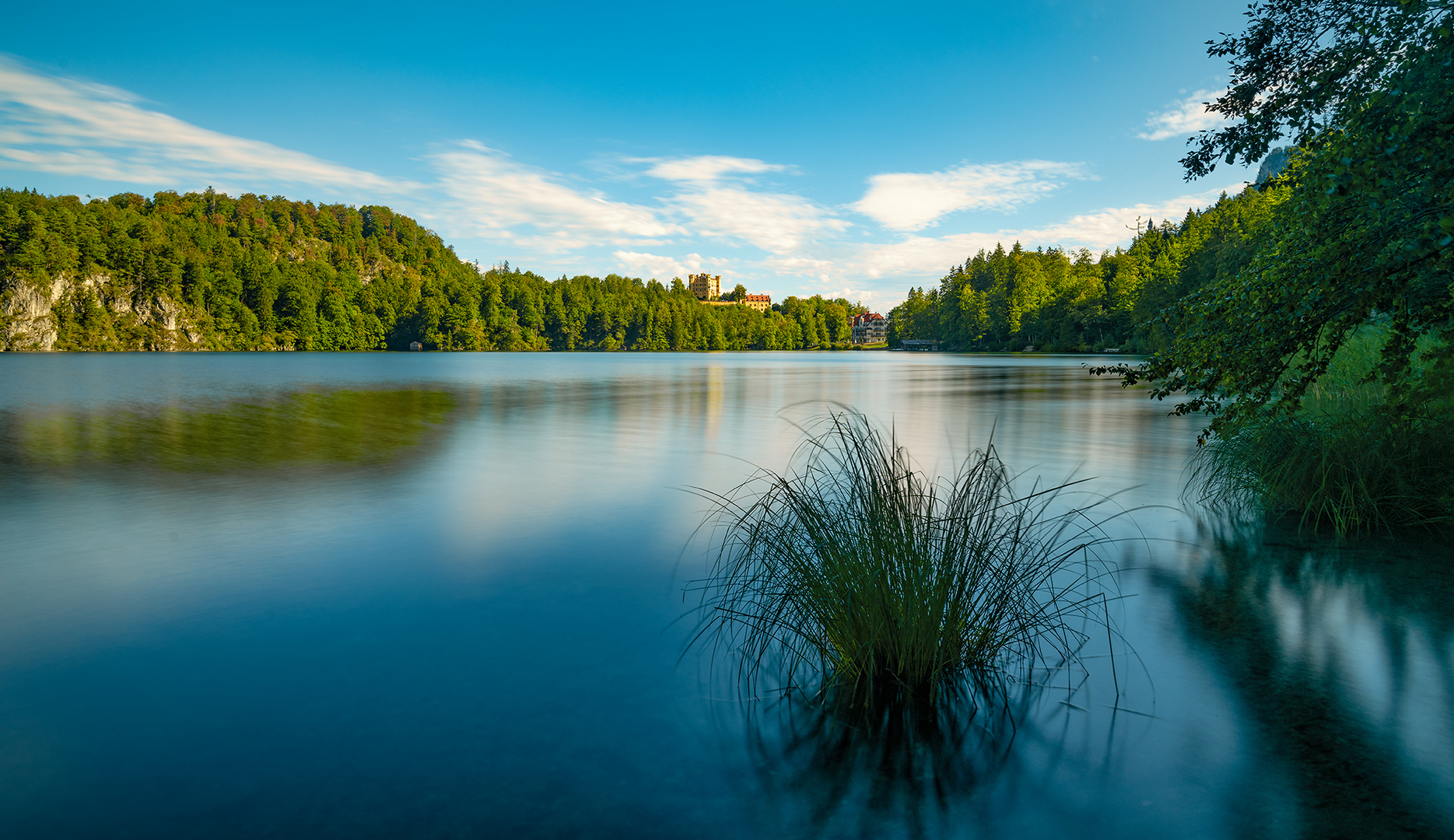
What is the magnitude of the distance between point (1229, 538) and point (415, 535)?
26.8ft

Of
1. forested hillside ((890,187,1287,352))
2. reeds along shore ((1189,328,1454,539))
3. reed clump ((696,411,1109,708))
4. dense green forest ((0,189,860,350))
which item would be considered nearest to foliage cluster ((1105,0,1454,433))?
reeds along shore ((1189,328,1454,539))

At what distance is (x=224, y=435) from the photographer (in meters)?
16.3

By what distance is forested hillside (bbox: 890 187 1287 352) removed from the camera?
6601 centimetres

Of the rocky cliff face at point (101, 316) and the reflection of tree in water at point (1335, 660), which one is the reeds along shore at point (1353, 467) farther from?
the rocky cliff face at point (101, 316)

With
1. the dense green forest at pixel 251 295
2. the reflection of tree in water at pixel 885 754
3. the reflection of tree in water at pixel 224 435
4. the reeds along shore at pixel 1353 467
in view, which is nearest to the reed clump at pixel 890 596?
the reflection of tree in water at pixel 885 754

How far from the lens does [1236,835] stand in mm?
3004

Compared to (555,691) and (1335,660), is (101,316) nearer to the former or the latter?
(555,691)

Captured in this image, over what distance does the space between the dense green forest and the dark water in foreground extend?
127098 millimetres

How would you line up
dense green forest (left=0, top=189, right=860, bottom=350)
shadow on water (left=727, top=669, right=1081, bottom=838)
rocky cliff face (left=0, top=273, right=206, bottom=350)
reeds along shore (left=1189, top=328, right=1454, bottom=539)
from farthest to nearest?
dense green forest (left=0, top=189, right=860, bottom=350) → rocky cliff face (left=0, top=273, right=206, bottom=350) → reeds along shore (left=1189, top=328, right=1454, bottom=539) → shadow on water (left=727, top=669, right=1081, bottom=838)

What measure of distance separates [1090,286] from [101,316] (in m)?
135

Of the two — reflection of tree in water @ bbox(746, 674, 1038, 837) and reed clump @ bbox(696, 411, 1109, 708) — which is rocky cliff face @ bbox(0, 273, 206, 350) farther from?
reflection of tree in water @ bbox(746, 674, 1038, 837)

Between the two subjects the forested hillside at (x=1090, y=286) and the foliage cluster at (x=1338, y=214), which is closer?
the foliage cluster at (x=1338, y=214)

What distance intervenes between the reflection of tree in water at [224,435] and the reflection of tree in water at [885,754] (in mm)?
11048

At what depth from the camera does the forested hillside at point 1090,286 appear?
66.0 meters
